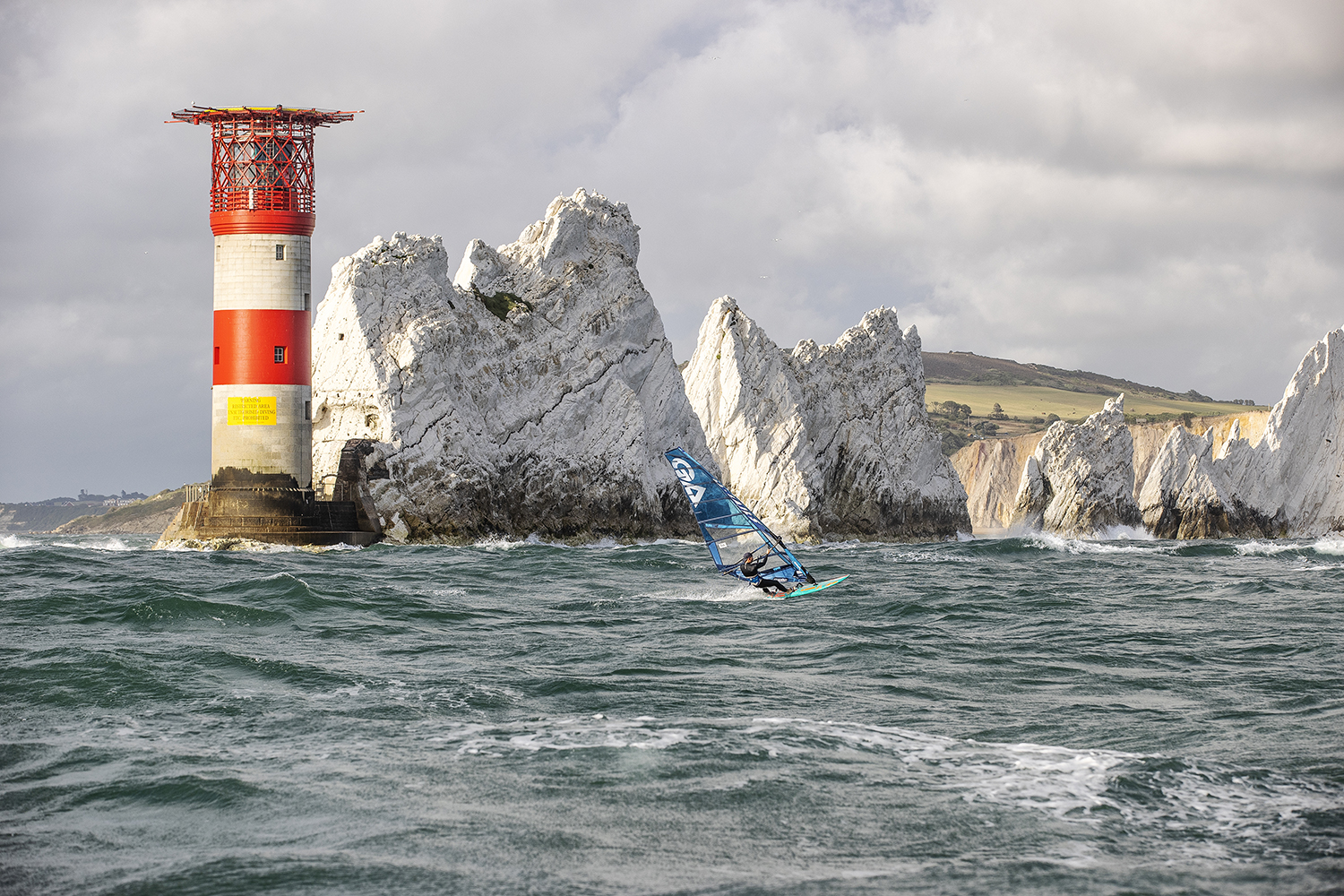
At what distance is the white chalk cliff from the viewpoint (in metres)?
94.5

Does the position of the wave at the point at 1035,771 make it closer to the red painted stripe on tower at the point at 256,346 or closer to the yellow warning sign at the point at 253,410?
the yellow warning sign at the point at 253,410

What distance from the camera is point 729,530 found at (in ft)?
111

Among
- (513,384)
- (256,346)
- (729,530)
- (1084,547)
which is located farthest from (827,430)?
(729,530)

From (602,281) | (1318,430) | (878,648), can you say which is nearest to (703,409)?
(602,281)

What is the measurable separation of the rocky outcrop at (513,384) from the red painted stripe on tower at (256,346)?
7850 mm

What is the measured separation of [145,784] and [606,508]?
165ft

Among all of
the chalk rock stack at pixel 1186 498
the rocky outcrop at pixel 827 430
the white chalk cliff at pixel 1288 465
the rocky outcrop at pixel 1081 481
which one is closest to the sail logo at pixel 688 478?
the rocky outcrop at pixel 827 430

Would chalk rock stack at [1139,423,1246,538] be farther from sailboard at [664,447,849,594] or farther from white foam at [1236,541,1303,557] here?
sailboard at [664,447,849,594]

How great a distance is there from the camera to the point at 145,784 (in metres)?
13.7

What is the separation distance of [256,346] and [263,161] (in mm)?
7409

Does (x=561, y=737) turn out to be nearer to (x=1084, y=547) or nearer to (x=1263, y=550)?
(x=1263, y=550)

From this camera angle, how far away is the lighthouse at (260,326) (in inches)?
1946

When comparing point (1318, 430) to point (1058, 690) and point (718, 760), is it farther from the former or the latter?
point (718, 760)

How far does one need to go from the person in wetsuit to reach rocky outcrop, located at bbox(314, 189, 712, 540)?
26479mm
